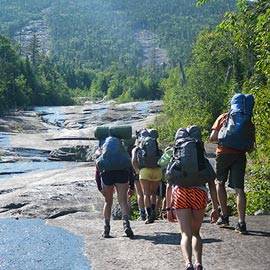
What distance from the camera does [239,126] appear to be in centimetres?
828

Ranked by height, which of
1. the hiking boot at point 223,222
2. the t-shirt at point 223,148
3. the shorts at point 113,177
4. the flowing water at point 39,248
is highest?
the t-shirt at point 223,148

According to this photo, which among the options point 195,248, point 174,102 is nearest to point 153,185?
point 195,248

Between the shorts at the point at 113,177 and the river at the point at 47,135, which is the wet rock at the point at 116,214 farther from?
the river at the point at 47,135

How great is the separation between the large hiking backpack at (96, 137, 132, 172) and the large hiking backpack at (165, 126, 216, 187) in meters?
2.63

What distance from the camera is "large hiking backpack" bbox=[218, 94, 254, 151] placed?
8.22 m

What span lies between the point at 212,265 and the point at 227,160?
193cm

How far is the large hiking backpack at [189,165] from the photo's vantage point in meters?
6.37

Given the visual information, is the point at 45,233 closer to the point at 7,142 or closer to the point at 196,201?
the point at 196,201

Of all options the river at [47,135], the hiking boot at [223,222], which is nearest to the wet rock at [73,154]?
the river at [47,135]

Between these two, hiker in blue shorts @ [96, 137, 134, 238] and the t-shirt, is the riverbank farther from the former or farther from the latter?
the t-shirt

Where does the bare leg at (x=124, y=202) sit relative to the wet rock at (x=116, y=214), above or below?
above

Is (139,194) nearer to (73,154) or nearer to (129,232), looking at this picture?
(129,232)

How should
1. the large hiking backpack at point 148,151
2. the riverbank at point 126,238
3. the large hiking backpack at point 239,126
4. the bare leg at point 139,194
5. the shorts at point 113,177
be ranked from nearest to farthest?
the riverbank at point 126,238 < the large hiking backpack at point 239,126 < the shorts at point 113,177 < the large hiking backpack at point 148,151 < the bare leg at point 139,194

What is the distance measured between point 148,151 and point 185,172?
13.3 ft
